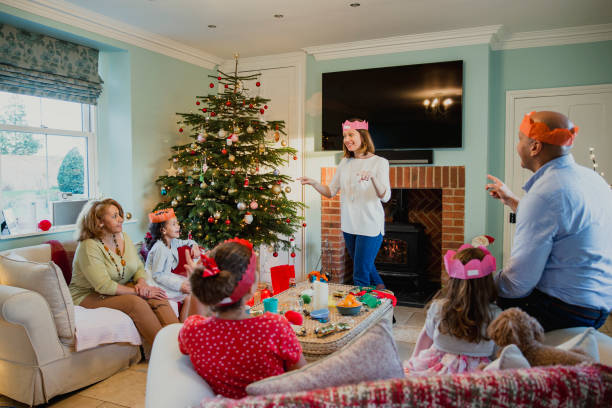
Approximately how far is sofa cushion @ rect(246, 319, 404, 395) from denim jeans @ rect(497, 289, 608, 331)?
898 mm

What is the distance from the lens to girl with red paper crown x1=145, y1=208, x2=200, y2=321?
3.12 m

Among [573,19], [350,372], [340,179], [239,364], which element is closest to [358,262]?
[340,179]

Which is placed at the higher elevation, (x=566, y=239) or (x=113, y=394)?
(x=566, y=239)

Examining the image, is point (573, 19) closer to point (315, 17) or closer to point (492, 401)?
point (315, 17)

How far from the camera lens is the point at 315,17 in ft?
12.6

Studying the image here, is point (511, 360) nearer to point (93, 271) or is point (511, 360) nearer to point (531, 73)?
point (93, 271)

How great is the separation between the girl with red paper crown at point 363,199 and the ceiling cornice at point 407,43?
57.1 inches

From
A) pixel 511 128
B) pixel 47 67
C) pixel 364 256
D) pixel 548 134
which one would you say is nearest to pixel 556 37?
pixel 511 128

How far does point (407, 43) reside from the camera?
442 centimetres

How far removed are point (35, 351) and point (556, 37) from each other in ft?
15.3

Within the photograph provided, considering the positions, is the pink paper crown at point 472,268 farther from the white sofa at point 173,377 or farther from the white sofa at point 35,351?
the white sofa at point 35,351

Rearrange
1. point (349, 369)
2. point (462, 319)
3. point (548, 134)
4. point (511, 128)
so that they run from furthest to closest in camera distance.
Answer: point (511, 128) → point (548, 134) → point (462, 319) → point (349, 369)

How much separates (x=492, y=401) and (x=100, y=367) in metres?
2.36

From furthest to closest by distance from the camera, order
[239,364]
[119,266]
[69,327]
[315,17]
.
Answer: [315,17], [119,266], [69,327], [239,364]
